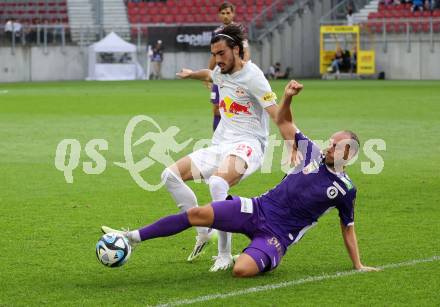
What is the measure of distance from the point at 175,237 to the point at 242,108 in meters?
1.63

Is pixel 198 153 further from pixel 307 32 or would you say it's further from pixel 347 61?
pixel 307 32

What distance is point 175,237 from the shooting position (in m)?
9.77

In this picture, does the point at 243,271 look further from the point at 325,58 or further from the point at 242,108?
the point at 325,58

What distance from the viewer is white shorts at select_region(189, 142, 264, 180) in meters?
8.62

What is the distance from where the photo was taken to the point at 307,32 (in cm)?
4994

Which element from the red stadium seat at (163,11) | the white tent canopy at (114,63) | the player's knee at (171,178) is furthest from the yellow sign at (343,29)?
the player's knee at (171,178)

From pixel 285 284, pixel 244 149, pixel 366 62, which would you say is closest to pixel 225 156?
pixel 244 149

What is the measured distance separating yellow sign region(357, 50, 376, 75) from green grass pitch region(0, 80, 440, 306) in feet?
74.9

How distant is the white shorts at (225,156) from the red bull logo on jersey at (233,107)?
270 mm

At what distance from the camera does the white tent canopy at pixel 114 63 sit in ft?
152

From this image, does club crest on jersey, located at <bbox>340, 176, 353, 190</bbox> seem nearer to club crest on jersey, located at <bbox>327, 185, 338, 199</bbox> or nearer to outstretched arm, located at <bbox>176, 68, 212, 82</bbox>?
club crest on jersey, located at <bbox>327, 185, 338, 199</bbox>

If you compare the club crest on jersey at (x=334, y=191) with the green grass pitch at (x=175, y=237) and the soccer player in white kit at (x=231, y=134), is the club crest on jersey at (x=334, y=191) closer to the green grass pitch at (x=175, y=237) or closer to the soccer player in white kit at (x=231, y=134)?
the green grass pitch at (x=175, y=237)

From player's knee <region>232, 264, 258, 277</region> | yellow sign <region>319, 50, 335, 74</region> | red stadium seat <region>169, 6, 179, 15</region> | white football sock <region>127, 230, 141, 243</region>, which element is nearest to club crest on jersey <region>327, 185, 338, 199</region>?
player's knee <region>232, 264, 258, 277</region>

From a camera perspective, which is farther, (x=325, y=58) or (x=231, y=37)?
(x=325, y=58)
